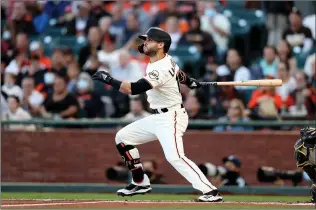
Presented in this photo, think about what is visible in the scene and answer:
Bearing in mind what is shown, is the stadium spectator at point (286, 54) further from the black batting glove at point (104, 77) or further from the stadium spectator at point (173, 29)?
the black batting glove at point (104, 77)

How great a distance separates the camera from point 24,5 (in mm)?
16469

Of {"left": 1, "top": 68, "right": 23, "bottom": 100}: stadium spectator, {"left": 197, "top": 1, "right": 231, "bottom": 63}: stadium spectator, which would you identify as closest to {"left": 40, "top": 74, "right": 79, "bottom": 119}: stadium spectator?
{"left": 1, "top": 68, "right": 23, "bottom": 100}: stadium spectator

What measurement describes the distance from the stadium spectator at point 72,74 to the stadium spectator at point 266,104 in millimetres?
3007

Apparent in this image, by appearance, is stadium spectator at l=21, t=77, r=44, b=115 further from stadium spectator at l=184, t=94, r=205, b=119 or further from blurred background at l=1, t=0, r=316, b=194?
stadium spectator at l=184, t=94, r=205, b=119

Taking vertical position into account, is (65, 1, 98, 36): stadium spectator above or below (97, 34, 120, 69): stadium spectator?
above

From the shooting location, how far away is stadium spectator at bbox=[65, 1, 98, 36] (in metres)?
15.7

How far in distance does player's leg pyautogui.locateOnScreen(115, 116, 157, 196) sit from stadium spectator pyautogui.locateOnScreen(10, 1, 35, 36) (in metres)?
6.89

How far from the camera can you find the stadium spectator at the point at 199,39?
14477mm

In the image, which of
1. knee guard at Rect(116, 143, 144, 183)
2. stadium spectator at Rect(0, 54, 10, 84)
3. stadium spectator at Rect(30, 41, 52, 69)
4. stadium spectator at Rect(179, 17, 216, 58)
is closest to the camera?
knee guard at Rect(116, 143, 144, 183)

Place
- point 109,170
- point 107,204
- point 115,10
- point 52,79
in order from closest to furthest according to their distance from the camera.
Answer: point 107,204 < point 109,170 < point 52,79 < point 115,10

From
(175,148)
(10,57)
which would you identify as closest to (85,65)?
(10,57)

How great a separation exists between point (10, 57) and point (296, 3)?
5.08 metres

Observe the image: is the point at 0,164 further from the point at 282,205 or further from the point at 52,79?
the point at 282,205

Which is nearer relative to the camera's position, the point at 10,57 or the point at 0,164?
the point at 0,164
